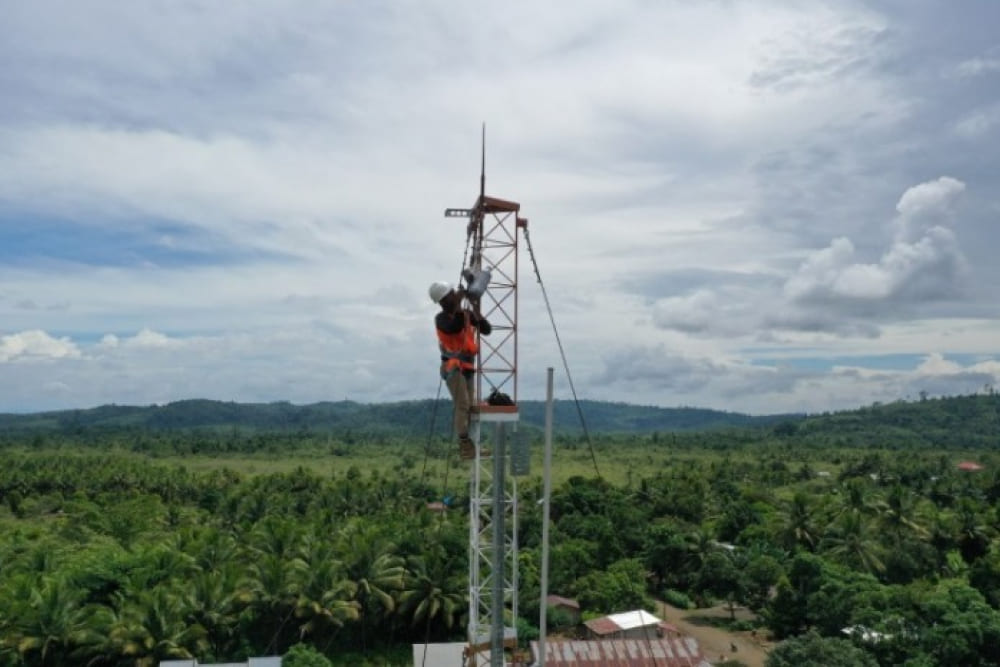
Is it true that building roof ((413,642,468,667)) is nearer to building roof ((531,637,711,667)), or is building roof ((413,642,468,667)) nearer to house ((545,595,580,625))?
building roof ((531,637,711,667))

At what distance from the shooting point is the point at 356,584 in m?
31.0

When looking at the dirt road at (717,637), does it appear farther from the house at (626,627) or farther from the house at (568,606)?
the house at (568,606)

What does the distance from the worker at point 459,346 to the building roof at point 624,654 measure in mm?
10236

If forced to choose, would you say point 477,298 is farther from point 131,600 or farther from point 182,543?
point 182,543

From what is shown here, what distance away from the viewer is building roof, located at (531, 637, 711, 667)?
26500 mm

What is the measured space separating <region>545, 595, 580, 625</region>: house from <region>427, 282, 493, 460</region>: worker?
1640 centimetres

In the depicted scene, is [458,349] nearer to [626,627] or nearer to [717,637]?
[626,627]

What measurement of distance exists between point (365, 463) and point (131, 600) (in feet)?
214

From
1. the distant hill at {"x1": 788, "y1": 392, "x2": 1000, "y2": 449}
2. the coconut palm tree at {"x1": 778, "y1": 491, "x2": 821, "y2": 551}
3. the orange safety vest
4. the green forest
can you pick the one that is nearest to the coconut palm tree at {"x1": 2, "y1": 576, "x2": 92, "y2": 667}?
the green forest

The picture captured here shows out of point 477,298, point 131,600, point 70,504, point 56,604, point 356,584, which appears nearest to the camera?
point 477,298

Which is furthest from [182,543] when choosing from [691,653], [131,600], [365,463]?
[365,463]

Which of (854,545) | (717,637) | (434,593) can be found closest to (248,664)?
(434,593)

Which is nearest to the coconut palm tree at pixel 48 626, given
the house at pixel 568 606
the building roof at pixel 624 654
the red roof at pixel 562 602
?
the building roof at pixel 624 654

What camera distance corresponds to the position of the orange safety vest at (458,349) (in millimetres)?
19547
